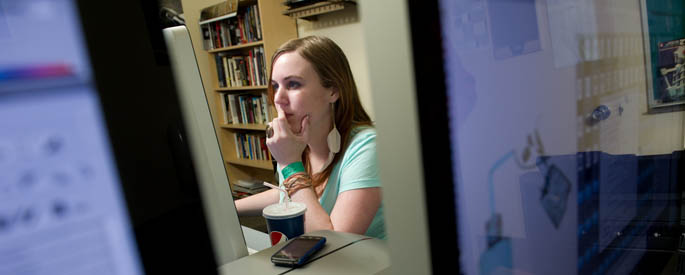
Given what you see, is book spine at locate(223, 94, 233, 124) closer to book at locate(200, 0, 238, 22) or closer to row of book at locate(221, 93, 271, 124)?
row of book at locate(221, 93, 271, 124)

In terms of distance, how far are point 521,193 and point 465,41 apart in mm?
127

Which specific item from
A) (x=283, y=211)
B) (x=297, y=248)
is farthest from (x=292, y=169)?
(x=297, y=248)

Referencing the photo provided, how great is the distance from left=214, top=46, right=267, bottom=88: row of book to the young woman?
150 cm

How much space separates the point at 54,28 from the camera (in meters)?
0.12

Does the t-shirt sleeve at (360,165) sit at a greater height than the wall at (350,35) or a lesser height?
lesser

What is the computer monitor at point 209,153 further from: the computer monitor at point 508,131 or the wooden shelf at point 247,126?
the wooden shelf at point 247,126

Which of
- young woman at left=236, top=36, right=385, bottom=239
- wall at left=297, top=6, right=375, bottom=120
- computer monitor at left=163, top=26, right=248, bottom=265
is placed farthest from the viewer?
wall at left=297, top=6, right=375, bottom=120

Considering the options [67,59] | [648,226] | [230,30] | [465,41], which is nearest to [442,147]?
[465,41]

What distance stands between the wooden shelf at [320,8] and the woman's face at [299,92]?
1072 millimetres

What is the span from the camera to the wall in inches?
91.2

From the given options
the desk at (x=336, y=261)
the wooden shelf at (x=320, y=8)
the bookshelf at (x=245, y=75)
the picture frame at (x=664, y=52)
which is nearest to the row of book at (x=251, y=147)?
the bookshelf at (x=245, y=75)

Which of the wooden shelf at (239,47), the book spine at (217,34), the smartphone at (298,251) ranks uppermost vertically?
the book spine at (217,34)

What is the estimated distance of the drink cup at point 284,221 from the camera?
0.63 metres

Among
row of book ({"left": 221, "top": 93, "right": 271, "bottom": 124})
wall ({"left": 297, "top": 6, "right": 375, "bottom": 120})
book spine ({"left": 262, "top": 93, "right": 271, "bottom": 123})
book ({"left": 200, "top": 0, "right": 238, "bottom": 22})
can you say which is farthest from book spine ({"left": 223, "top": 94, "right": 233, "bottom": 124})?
wall ({"left": 297, "top": 6, "right": 375, "bottom": 120})
